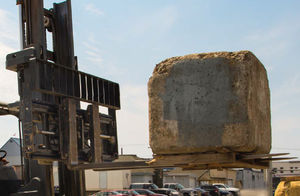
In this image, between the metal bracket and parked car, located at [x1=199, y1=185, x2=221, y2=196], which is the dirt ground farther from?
parked car, located at [x1=199, y1=185, x2=221, y2=196]

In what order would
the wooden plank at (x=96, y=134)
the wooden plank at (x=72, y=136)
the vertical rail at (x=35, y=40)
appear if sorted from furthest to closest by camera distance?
the vertical rail at (x=35, y=40)
the wooden plank at (x=96, y=134)
the wooden plank at (x=72, y=136)

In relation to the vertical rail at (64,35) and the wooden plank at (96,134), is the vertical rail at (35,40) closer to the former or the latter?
the vertical rail at (64,35)

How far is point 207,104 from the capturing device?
4.78 m

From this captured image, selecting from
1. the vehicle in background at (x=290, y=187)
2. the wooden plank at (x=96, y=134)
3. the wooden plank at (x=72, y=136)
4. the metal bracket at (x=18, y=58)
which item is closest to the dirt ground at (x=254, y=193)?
the vehicle in background at (x=290, y=187)

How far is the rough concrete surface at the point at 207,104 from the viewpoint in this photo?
472 cm

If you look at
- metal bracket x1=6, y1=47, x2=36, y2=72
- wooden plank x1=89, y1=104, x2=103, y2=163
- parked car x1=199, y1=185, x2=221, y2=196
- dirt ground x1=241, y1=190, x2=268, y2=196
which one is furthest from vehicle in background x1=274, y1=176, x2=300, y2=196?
parked car x1=199, y1=185, x2=221, y2=196

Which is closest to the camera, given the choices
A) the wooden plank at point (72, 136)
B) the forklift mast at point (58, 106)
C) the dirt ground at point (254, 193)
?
the forklift mast at point (58, 106)

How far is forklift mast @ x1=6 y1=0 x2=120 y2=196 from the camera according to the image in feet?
19.2

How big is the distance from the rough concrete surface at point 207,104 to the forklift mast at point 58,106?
3.42 feet

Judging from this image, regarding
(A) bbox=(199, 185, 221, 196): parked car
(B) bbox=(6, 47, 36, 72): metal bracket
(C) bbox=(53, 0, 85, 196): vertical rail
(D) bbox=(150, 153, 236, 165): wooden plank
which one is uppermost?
(C) bbox=(53, 0, 85, 196): vertical rail

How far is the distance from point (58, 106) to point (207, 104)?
7.35 feet

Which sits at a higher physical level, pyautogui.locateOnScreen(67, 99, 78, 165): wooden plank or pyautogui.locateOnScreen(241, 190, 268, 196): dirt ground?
pyautogui.locateOnScreen(67, 99, 78, 165): wooden plank

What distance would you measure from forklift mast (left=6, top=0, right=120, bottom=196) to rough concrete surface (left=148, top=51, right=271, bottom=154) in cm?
104

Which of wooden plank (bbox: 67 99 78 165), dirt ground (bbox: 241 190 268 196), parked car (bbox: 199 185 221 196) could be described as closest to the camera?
wooden plank (bbox: 67 99 78 165)
